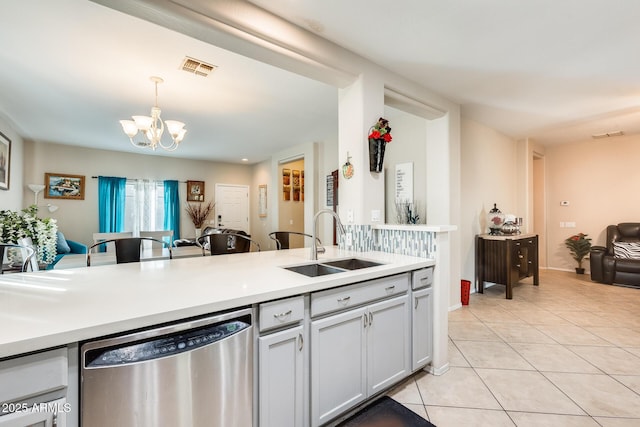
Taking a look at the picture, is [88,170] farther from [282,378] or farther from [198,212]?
[282,378]

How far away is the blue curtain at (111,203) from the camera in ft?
20.5

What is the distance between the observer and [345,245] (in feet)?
8.63

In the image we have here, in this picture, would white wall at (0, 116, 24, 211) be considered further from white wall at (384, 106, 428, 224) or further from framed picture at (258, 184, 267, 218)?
white wall at (384, 106, 428, 224)

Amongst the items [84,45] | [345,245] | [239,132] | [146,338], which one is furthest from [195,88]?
[146,338]

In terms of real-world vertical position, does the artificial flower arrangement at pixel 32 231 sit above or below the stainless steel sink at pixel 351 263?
above

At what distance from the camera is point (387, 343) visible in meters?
1.83

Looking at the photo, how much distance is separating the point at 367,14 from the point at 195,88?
2.16 m

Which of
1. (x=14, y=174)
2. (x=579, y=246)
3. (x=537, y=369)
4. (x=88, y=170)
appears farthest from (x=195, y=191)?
(x=579, y=246)

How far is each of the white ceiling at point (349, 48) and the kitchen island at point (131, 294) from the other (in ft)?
5.84

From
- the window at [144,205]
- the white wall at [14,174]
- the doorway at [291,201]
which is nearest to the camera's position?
the white wall at [14,174]

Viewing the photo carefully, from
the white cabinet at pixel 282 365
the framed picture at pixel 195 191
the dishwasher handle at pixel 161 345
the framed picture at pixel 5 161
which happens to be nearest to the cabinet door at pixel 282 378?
the white cabinet at pixel 282 365

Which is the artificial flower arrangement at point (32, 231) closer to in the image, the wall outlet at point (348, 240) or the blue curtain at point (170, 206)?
the blue curtain at point (170, 206)

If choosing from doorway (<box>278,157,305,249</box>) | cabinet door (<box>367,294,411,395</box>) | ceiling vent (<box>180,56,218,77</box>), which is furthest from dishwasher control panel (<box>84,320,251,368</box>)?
doorway (<box>278,157,305,249</box>)

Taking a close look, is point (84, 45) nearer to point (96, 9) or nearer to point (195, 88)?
point (96, 9)
